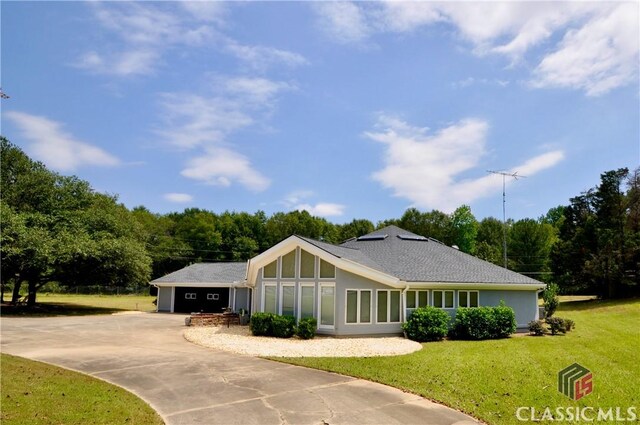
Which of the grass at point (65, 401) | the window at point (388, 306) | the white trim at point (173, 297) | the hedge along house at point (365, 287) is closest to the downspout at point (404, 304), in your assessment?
the hedge along house at point (365, 287)

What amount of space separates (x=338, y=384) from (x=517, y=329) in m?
16.2

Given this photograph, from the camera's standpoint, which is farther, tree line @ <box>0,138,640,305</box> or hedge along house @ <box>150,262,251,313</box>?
hedge along house @ <box>150,262,251,313</box>

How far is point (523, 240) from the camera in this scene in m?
69.9

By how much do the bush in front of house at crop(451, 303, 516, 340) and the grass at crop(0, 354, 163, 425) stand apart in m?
15.3

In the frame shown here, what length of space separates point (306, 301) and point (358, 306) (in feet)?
8.34

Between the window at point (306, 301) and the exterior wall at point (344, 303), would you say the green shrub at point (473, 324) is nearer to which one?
the exterior wall at point (344, 303)

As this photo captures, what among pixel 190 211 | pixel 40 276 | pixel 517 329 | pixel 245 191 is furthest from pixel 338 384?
pixel 190 211

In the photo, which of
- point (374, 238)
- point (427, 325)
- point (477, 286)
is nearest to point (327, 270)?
point (427, 325)

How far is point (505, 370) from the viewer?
13.5 m

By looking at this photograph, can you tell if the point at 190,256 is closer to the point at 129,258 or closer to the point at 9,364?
the point at 129,258

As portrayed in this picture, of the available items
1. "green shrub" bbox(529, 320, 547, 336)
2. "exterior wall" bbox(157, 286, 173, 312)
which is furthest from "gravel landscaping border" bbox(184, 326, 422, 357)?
"exterior wall" bbox(157, 286, 173, 312)

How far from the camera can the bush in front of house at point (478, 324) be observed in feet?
68.5

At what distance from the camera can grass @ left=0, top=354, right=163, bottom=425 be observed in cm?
825

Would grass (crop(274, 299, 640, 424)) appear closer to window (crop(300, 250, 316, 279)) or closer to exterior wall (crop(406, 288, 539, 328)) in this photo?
exterior wall (crop(406, 288, 539, 328))
